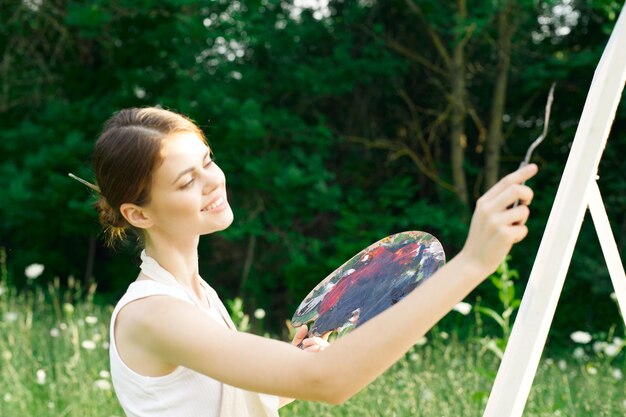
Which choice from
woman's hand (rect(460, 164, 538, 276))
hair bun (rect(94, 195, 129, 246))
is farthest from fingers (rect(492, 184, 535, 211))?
hair bun (rect(94, 195, 129, 246))

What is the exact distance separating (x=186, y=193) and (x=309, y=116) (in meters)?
6.75

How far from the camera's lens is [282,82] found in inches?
310

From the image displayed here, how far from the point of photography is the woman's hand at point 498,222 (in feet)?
3.40

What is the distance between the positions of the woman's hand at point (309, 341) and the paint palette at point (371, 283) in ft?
0.04

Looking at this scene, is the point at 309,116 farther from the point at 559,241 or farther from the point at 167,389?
the point at 559,241

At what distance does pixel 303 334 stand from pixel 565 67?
625cm

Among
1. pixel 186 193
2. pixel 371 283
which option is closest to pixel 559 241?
pixel 371 283

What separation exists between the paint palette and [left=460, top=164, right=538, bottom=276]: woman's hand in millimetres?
331

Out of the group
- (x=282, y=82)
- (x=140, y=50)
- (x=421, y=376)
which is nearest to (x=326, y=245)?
(x=282, y=82)

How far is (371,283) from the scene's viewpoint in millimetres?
1530

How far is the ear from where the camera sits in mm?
1510

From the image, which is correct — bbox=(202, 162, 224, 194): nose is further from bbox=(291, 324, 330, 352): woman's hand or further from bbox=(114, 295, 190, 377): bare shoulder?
bbox=(291, 324, 330, 352): woman's hand

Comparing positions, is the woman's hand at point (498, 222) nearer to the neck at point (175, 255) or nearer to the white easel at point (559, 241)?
the white easel at point (559, 241)

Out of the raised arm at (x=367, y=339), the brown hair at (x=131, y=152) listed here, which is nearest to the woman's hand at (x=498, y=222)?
the raised arm at (x=367, y=339)
